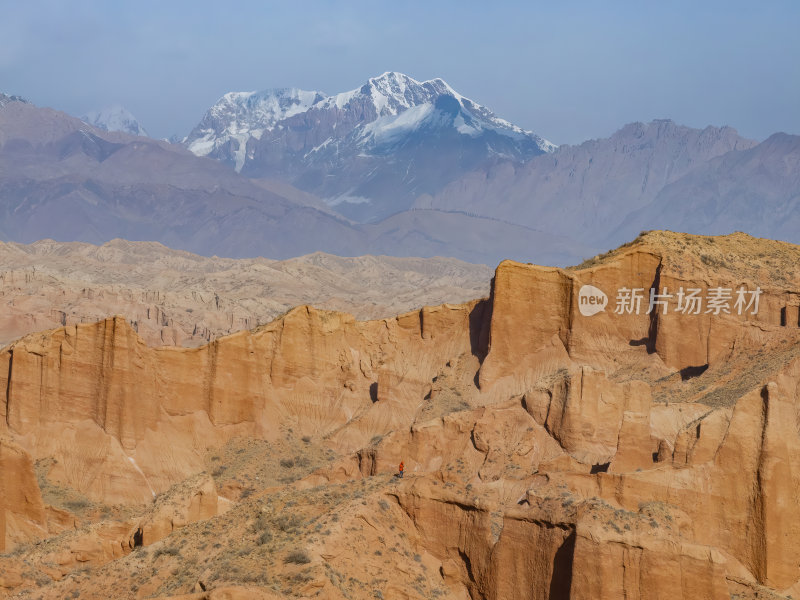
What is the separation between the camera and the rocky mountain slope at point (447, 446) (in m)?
38.7

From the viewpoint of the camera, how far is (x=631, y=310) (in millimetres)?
75625

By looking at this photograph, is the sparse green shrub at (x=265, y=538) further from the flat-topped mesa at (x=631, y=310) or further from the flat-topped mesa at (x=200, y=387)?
the flat-topped mesa at (x=631, y=310)

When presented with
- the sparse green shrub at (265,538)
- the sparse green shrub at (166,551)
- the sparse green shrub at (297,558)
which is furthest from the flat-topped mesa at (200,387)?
the sparse green shrub at (297,558)

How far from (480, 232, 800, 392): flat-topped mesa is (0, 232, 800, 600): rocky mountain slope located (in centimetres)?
12

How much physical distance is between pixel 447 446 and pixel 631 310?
18.2m

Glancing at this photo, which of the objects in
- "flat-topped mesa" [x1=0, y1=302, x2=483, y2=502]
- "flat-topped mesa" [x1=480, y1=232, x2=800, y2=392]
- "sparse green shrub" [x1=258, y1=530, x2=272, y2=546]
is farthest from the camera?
"flat-topped mesa" [x1=480, y1=232, x2=800, y2=392]

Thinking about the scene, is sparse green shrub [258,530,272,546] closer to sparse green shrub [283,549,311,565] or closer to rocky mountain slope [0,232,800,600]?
rocky mountain slope [0,232,800,600]

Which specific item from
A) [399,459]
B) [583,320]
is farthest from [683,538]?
[583,320]

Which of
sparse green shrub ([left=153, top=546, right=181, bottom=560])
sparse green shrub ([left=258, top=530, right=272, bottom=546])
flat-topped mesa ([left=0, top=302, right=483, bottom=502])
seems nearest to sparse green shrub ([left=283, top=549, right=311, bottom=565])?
sparse green shrub ([left=258, top=530, right=272, bottom=546])

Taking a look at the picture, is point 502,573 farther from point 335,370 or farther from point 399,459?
point 335,370

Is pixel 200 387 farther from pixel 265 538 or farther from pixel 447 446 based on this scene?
pixel 265 538

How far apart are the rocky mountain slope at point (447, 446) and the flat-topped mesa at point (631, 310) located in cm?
12

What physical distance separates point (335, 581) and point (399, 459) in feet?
79.7

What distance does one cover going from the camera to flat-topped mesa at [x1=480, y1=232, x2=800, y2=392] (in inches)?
2862
